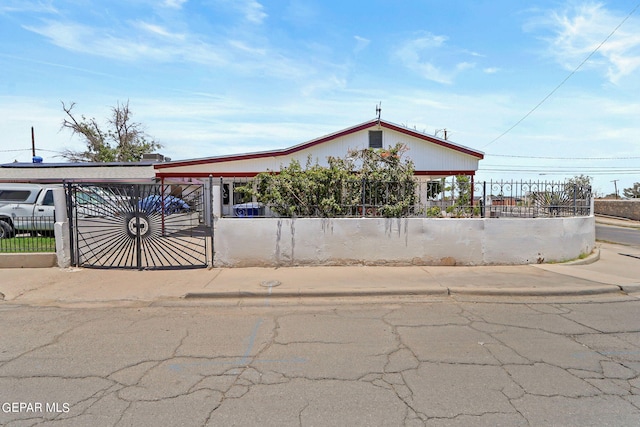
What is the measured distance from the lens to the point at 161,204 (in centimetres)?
838

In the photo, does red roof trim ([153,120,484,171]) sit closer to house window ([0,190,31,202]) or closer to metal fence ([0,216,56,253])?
house window ([0,190,31,202])

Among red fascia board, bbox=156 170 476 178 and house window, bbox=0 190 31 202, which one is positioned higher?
red fascia board, bbox=156 170 476 178

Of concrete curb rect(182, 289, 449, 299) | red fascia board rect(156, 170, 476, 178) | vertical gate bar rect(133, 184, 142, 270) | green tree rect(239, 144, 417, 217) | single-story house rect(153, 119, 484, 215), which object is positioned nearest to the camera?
concrete curb rect(182, 289, 449, 299)

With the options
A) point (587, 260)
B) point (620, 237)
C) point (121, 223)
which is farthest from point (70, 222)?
point (620, 237)

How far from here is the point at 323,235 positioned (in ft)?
27.0

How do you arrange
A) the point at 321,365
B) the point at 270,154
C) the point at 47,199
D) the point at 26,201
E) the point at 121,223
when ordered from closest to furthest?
the point at 321,365
the point at 121,223
the point at 26,201
the point at 47,199
the point at 270,154

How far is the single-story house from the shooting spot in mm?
15125


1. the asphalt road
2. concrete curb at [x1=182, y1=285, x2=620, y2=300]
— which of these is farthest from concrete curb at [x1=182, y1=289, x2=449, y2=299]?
the asphalt road

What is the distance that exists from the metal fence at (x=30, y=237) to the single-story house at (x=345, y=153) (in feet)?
21.0

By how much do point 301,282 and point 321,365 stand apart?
3203mm

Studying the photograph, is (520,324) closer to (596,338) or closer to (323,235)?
(596,338)

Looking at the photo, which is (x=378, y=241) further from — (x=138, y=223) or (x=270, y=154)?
(x=270, y=154)

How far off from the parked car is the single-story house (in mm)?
5682

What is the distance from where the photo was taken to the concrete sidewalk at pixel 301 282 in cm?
628
